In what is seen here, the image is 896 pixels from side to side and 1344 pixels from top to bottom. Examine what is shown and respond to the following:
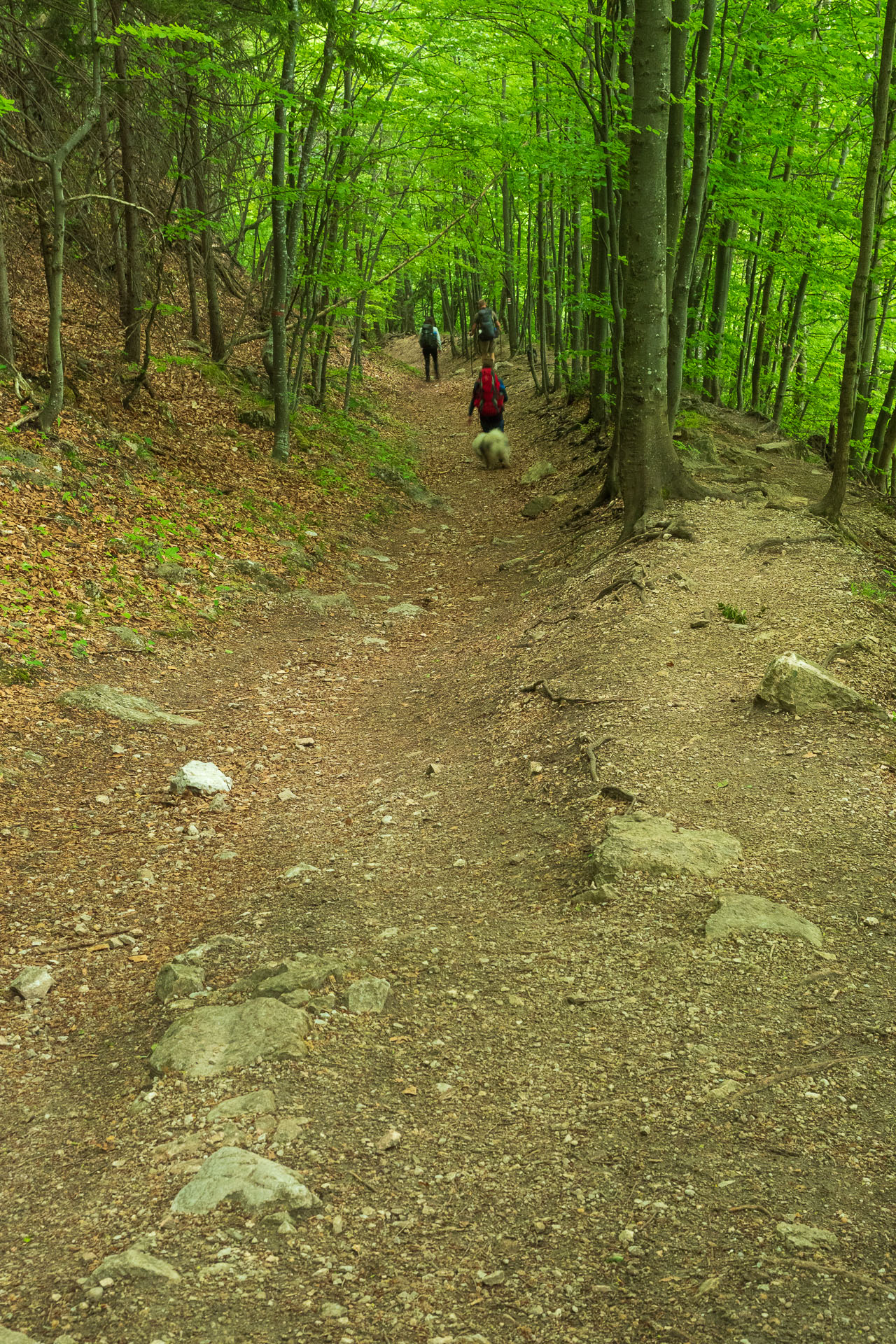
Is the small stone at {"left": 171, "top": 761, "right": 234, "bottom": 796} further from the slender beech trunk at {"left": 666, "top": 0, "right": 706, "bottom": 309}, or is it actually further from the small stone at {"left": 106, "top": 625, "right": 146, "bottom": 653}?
the slender beech trunk at {"left": 666, "top": 0, "right": 706, "bottom": 309}

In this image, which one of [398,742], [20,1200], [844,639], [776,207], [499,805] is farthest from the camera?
[776,207]

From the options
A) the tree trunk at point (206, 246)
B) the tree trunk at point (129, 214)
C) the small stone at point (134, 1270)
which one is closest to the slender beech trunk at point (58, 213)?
the tree trunk at point (129, 214)

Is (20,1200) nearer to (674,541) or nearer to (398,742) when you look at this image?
(398,742)

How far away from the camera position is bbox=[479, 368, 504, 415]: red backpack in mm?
12281

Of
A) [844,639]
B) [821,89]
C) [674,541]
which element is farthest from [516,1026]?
[821,89]

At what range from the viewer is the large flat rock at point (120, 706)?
6301mm

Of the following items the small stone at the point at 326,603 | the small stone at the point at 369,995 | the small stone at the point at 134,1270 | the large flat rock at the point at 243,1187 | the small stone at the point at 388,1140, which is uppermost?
the small stone at the point at 134,1270

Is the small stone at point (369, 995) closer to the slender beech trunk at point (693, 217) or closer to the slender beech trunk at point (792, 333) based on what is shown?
the slender beech trunk at point (693, 217)

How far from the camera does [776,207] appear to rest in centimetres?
1226

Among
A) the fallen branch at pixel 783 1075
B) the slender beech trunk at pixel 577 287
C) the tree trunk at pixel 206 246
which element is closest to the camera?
the fallen branch at pixel 783 1075

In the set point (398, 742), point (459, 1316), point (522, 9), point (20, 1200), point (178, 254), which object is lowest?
point (398, 742)

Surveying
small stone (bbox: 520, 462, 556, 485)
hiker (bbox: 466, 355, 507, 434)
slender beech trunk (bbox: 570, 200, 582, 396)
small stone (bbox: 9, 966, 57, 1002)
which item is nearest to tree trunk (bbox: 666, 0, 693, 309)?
slender beech trunk (bbox: 570, 200, 582, 396)

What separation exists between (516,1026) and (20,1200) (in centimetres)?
183

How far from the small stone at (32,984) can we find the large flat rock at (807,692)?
4320 mm
